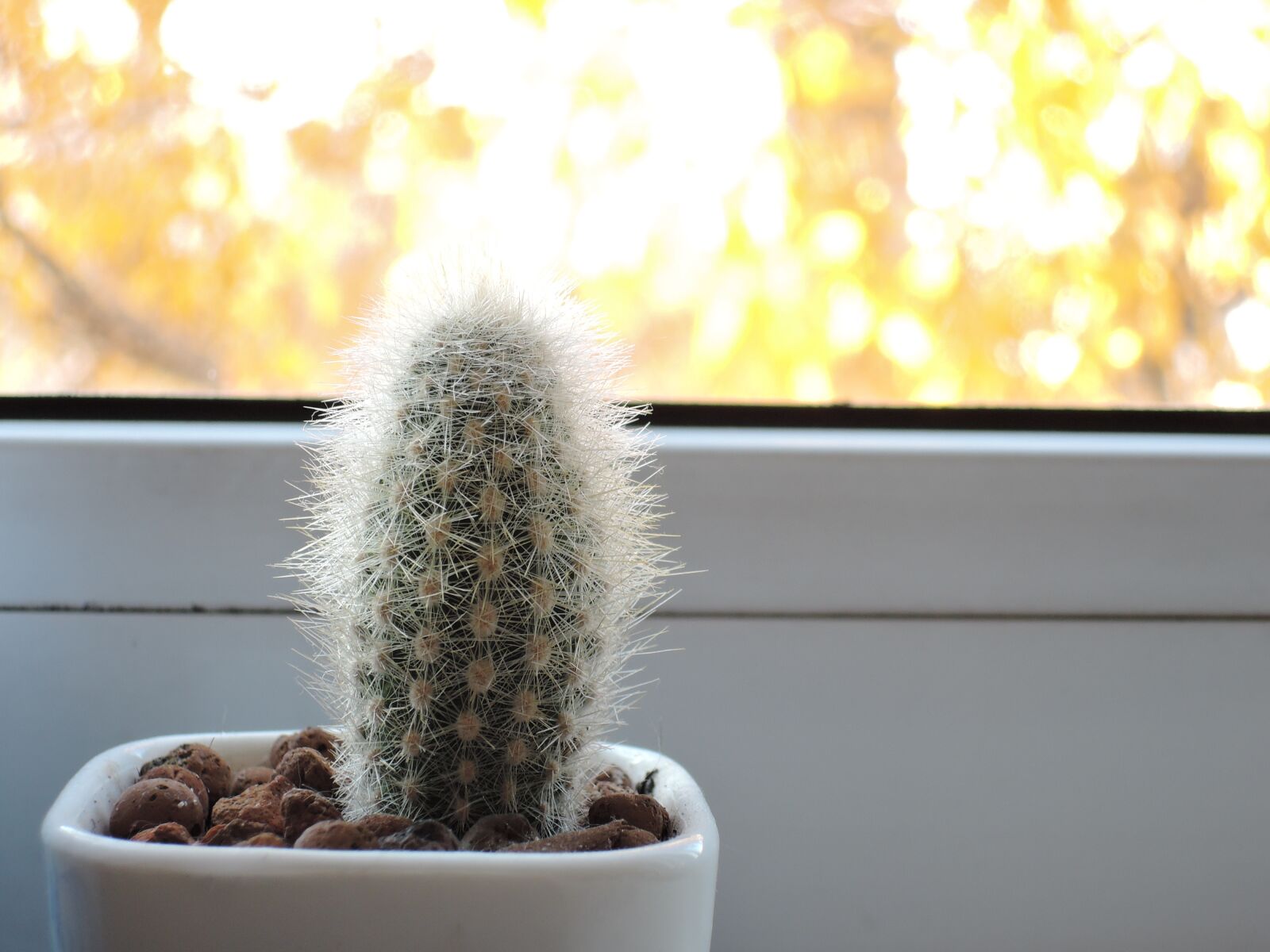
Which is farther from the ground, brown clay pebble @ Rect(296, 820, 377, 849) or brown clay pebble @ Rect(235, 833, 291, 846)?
brown clay pebble @ Rect(296, 820, 377, 849)

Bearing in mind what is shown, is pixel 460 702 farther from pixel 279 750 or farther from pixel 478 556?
pixel 279 750

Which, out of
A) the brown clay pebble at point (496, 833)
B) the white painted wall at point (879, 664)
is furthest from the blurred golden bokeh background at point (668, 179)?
the brown clay pebble at point (496, 833)

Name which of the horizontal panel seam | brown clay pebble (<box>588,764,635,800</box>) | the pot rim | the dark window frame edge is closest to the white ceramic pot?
the pot rim

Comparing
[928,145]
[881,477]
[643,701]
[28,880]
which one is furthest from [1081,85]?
[28,880]

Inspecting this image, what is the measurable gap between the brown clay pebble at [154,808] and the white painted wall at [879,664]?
0.65ft

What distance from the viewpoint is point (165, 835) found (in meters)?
0.45

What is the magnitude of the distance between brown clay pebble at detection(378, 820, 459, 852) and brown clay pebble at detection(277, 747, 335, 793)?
10cm

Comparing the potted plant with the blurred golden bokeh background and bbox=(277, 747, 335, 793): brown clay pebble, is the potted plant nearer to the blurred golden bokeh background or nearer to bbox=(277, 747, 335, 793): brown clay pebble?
bbox=(277, 747, 335, 793): brown clay pebble

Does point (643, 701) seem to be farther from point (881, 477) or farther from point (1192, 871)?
point (1192, 871)

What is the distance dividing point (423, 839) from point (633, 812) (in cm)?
9

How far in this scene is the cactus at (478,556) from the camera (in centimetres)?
44

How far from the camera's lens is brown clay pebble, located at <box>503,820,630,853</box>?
426mm

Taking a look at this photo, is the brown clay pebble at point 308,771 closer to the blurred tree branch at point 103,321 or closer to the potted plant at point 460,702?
the potted plant at point 460,702

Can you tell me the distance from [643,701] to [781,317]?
277 millimetres
